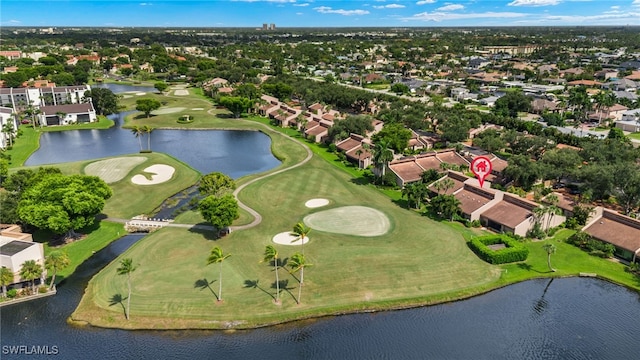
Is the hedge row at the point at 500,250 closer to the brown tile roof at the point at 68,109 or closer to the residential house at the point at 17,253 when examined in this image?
the residential house at the point at 17,253

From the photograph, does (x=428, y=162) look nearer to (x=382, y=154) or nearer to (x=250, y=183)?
(x=382, y=154)

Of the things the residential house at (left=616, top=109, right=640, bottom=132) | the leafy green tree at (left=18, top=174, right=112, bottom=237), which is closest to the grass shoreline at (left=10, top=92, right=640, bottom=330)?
the leafy green tree at (left=18, top=174, right=112, bottom=237)

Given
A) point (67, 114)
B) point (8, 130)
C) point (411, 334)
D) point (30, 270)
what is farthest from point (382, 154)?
point (67, 114)

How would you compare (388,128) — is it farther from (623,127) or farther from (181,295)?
(623,127)

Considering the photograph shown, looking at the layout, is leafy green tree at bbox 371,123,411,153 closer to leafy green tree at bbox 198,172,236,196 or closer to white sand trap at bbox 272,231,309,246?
leafy green tree at bbox 198,172,236,196

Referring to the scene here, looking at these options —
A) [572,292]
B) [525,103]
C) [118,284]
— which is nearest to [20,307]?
[118,284]

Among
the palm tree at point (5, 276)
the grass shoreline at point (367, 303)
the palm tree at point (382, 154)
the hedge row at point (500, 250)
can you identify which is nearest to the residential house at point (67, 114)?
the grass shoreline at point (367, 303)
